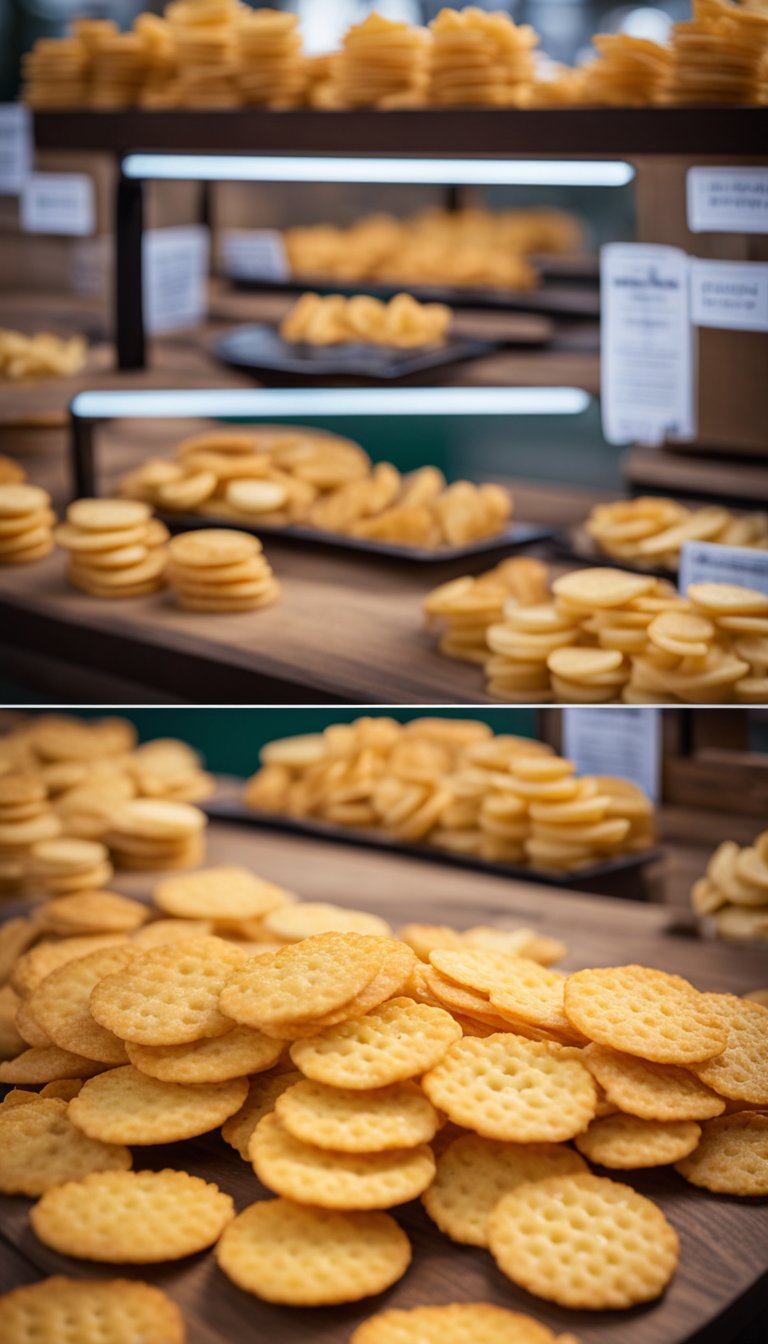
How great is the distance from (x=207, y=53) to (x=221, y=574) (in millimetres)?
935

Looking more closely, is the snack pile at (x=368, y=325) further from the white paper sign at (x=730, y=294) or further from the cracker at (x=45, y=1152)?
the cracker at (x=45, y=1152)

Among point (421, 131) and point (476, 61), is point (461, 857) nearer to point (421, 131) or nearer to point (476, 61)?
point (421, 131)

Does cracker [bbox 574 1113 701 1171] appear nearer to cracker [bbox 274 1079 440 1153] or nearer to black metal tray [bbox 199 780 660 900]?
cracker [bbox 274 1079 440 1153]

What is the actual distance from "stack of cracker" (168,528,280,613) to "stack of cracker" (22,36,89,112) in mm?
995

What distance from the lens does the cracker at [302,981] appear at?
1396mm

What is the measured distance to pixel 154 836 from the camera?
2406 mm

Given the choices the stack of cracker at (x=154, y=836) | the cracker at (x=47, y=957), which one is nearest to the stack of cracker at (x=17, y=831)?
the stack of cracker at (x=154, y=836)

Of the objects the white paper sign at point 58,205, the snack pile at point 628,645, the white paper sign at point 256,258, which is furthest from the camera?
the white paper sign at point 256,258

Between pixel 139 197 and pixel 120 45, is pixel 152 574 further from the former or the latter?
pixel 120 45

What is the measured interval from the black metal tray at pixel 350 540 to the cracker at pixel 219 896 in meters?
0.54

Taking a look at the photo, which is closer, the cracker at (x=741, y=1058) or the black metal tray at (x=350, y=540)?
the cracker at (x=741, y=1058)

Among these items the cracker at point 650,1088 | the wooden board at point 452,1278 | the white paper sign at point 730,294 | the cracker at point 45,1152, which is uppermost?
the white paper sign at point 730,294

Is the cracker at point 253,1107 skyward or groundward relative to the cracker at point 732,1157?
skyward

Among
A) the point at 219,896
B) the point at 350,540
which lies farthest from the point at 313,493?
the point at 219,896
